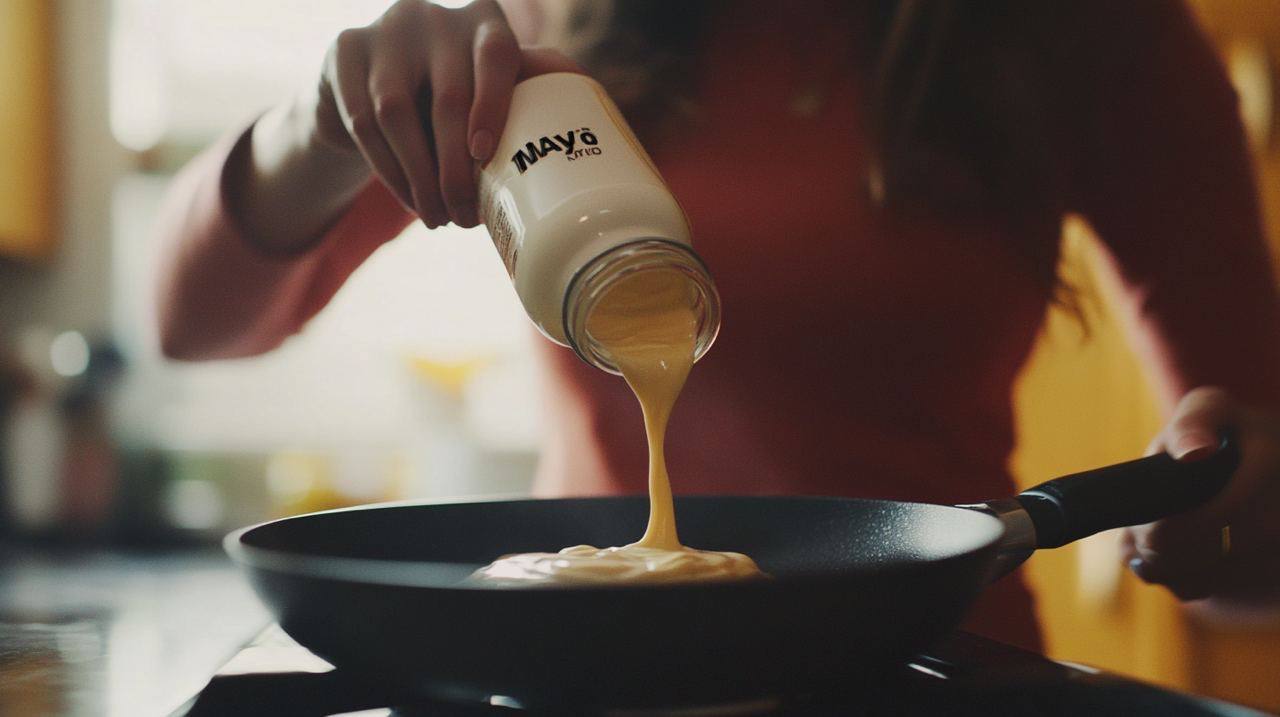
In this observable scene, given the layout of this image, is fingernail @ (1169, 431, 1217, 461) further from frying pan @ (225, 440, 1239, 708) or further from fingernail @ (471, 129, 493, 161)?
fingernail @ (471, 129, 493, 161)

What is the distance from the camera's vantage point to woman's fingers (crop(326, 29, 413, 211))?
63cm

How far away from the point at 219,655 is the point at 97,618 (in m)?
0.17

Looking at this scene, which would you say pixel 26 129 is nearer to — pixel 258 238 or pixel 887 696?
pixel 258 238

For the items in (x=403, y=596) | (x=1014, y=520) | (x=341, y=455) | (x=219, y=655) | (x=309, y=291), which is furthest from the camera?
(x=341, y=455)

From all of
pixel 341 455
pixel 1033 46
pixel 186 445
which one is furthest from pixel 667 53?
pixel 186 445

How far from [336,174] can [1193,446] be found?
0.60 meters

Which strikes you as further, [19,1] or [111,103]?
[111,103]

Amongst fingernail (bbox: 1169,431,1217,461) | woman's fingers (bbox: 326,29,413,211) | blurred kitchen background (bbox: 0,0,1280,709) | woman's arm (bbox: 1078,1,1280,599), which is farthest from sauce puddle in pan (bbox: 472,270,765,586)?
blurred kitchen background (bbox: 0,0,1280,709)

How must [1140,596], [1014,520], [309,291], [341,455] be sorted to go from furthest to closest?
[341,455]
[1140,596]
[309,291]
[1014,520]

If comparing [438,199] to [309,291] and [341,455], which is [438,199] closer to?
[309,291]

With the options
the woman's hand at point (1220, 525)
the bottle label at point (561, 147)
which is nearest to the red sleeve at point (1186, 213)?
the woman's hand at point (1220, 525)

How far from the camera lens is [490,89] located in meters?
0.59

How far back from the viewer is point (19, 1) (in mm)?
1893

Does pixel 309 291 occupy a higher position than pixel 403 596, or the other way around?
pixel 309 291
